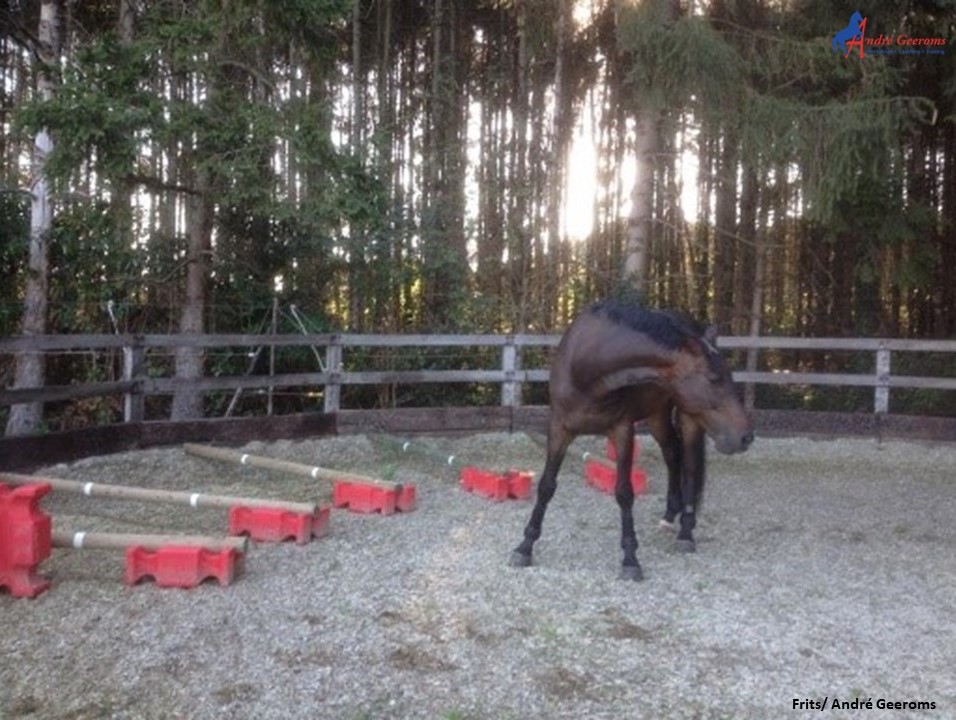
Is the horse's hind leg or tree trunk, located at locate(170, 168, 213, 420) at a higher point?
tree trunk, located at locate(170, 168, 213, 420)

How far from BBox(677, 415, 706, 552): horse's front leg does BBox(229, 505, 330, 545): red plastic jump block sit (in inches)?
84.8

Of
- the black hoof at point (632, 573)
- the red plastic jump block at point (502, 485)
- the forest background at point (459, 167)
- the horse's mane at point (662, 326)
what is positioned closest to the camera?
the horse's mane at point (662, 326)

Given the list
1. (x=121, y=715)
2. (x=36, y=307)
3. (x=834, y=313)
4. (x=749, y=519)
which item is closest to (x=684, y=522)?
(x=749, y=519)

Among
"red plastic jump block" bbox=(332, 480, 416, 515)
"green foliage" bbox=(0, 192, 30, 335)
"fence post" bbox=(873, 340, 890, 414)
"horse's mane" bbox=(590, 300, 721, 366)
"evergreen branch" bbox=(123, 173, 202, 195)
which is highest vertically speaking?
"evergreen branch" bbox=(123, 173, 202, 195)

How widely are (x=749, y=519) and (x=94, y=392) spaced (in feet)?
17.1

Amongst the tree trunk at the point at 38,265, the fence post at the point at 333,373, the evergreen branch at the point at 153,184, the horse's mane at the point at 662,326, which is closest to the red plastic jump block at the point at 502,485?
the horse's mane at the point at 662,326

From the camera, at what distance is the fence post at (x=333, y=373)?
8883 millimetres

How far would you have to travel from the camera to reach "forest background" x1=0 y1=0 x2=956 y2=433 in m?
7.78

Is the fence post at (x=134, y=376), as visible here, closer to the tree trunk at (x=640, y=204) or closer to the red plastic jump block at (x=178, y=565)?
the red plastic jump block at (x=178, y=565)

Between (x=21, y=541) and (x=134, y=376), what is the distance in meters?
3.94

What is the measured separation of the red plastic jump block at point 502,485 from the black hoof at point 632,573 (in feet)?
6.51

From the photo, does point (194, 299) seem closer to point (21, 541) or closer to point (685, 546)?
point (21, 541)

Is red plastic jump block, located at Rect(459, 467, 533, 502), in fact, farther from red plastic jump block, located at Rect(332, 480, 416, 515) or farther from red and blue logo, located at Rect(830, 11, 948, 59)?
red and blue logo, located at Rect(830, 11, 948, 59)

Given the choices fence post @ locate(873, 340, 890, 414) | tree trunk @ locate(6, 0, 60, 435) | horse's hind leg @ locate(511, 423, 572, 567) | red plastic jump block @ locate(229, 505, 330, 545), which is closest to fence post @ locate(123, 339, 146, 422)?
tree trunk @ locate(6, 0, 60, 435)
